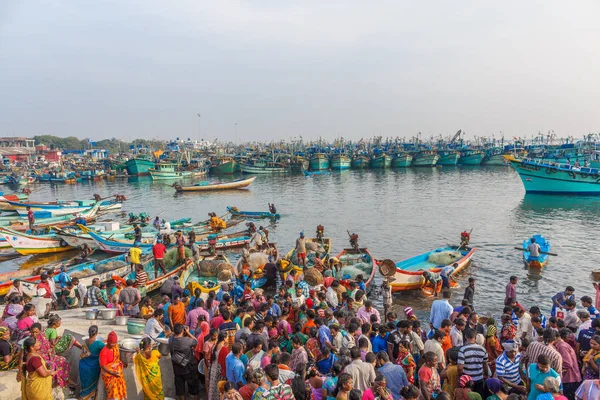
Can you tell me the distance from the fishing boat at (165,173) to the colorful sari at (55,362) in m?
62.7

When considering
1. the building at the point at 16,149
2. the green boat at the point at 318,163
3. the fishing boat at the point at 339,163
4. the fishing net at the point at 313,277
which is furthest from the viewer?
the building at the point at 16,149

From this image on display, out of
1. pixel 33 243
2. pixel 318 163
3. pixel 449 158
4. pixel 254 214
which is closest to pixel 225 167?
pixel 318 163

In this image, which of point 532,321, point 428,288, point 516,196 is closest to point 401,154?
point 516,196

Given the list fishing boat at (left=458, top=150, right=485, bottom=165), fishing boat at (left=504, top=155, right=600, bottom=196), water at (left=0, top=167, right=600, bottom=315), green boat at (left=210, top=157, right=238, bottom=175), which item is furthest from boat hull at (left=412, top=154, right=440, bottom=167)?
fishing boat at (left=504, top=155, right=600, bottom=196)

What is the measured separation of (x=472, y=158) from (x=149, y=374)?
90004 mm

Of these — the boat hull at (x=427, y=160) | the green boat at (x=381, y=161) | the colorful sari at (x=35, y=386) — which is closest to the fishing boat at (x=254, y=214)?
the colorful sari at (x=35, y=386)

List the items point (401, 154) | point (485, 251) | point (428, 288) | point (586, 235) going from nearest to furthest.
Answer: point (428, 288) < point (485, 251) < point (586, 235) < point (401, 154)

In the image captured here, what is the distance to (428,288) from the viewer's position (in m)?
15.0

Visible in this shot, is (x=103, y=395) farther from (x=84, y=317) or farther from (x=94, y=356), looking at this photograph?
(x=84, y=317)

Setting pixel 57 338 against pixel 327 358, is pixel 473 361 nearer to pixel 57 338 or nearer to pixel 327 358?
pixel 327 358

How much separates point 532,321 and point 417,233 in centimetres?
1989

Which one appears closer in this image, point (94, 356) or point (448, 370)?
point (448, 370)

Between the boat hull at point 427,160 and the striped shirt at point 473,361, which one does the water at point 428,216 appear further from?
the boat hull at point 427,160

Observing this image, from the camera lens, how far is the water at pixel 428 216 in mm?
17703
